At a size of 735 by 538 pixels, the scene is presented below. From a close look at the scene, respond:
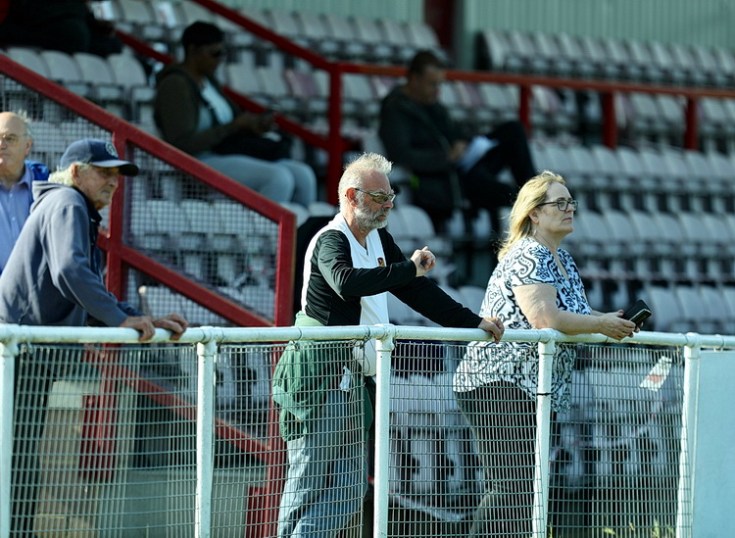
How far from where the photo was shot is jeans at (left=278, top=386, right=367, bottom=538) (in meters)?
5.06

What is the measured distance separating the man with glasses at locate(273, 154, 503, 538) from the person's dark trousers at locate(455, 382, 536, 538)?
26cm

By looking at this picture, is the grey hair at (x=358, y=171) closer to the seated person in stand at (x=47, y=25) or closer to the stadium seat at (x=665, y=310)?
the seated person in stand at (x=47, y=25)

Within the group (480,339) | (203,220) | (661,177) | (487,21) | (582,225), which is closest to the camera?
(480,339)

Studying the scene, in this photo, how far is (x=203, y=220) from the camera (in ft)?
23.0

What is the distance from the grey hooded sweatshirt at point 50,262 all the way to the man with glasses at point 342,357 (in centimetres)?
68

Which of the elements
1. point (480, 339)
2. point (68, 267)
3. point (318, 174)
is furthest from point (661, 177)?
point (68, 267)

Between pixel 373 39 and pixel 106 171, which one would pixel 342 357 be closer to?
pixel 106 171

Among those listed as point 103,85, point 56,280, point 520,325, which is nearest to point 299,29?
point 103,85

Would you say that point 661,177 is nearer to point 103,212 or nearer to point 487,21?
point 487,21

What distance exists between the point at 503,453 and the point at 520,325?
0.58 meters

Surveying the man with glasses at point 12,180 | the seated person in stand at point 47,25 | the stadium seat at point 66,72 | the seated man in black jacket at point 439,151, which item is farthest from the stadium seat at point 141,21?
the man with glasses at point 12,180

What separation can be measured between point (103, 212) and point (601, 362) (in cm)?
266

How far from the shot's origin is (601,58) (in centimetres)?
1553

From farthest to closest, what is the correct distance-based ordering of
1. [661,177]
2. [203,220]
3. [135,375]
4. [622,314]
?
[661,177] → [203,220] → [622,314] → [135,375]
